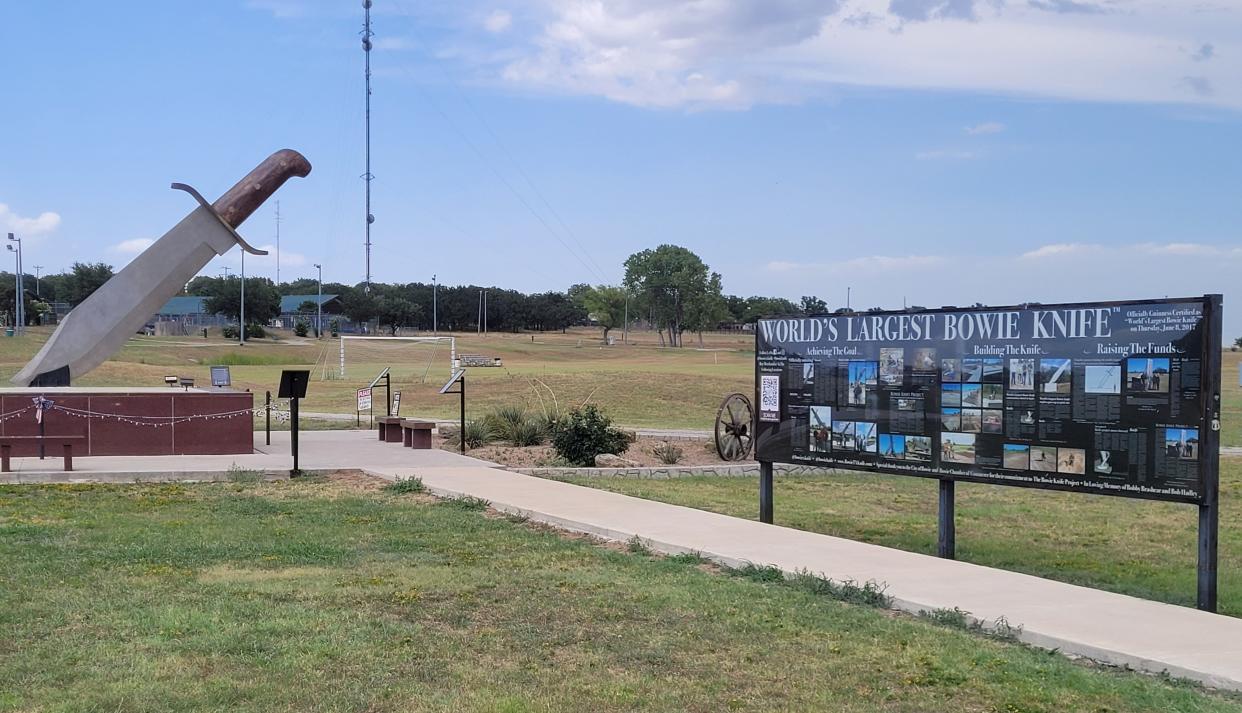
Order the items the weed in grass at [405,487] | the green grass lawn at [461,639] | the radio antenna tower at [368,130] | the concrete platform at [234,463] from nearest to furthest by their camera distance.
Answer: the green grass lawn at [461,639] → the weed in grass at [405,487] → the concrete platform at [234,463] → the radio antenna tower at [368,130]

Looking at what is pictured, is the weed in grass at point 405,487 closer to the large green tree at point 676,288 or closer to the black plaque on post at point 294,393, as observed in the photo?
the black plaque on post at point 294,393

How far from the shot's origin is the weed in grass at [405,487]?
14.4 meters

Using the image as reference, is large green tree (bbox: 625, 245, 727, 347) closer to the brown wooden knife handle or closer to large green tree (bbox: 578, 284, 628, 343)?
large green tree (bbox: 578, 284, 628, 343)

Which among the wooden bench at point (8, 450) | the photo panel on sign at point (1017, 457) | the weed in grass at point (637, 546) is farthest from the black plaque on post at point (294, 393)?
the photo panel on sign at point (1017, 457)

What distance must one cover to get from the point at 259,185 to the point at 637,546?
521 inches

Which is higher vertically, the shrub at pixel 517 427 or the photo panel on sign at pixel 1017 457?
the photo panel on sign at pixel 1017 457

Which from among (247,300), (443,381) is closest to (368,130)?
(443,381)

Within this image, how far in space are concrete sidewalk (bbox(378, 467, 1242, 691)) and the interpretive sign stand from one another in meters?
0.78

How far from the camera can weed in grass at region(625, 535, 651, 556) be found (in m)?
10.2

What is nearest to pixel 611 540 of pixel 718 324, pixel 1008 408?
pixel 1008 408

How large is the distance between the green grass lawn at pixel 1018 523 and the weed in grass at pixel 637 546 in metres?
2.55

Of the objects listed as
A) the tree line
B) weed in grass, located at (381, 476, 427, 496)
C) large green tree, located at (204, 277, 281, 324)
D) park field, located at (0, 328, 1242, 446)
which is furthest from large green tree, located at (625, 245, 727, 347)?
weed in grass, located at (381, 476, 427, 496)

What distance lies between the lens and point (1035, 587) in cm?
876

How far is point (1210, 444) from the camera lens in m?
8.32
